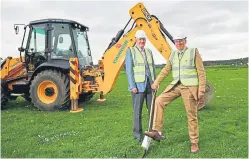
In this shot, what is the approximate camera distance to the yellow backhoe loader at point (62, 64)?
36.3ft

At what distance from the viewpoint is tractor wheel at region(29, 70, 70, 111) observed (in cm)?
1175

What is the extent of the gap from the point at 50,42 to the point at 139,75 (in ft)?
18.9

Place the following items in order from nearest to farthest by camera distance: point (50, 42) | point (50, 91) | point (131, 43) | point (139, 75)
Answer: point (139, 75), point (131, 43), point (50, 91), point (50, 42)

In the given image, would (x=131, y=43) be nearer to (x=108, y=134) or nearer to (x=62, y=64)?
(x=62, y=64)

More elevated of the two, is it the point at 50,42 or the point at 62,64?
the point at 50,42

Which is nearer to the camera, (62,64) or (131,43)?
(131,43)

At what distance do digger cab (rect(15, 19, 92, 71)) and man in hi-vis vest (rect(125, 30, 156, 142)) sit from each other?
5.21 m

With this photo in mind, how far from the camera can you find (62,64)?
12.0m

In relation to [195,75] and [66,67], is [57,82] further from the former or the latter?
[195,75]

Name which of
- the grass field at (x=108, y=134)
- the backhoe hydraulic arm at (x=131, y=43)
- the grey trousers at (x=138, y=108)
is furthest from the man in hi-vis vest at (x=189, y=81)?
the backhoe hydraulic arm at (x=131, y=43)

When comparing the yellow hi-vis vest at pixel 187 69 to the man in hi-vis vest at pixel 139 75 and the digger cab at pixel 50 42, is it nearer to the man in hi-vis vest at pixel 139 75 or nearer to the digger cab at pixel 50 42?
the man in hi-vis vest at pixel 139 75

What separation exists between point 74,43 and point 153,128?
6335 millimetres

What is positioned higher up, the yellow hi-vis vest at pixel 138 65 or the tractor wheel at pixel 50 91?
the yellow hi-vis vest at pixel 138 65

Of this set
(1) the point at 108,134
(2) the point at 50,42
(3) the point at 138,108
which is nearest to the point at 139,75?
(3) the point at 138,108
